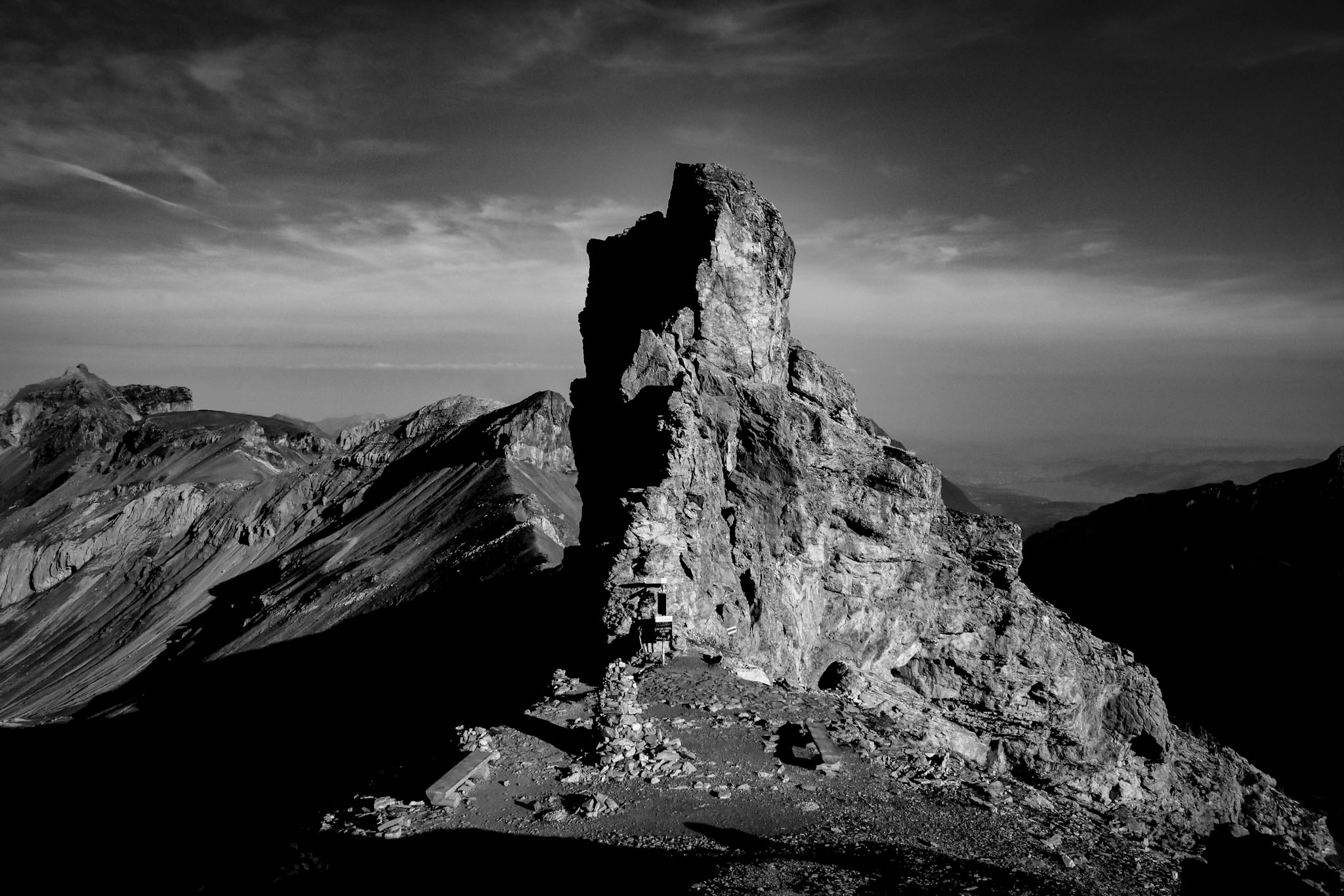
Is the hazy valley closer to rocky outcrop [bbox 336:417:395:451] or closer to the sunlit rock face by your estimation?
the sunlit rock face

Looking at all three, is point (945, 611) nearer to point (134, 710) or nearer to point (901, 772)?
point (901, 772)

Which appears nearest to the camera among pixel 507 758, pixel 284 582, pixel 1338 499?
pixel 507 758

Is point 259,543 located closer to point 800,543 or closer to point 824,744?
point 800,543

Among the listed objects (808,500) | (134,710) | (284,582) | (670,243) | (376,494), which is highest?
(670,243)

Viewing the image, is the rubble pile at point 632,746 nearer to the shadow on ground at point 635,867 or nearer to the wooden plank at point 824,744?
the shadow on ground at point 635,867

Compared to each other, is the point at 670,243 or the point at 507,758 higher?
the point at 670,243

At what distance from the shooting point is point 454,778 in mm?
18719

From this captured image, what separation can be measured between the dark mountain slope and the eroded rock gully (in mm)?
41424

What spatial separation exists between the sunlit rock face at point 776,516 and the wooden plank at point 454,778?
10.3 meters

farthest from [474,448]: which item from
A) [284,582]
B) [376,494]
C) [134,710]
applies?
[134,710]

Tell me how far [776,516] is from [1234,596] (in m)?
94.5

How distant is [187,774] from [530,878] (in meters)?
68.7

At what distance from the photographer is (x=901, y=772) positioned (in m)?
21.4

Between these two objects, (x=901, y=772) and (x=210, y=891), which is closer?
(x=210, y=891)
